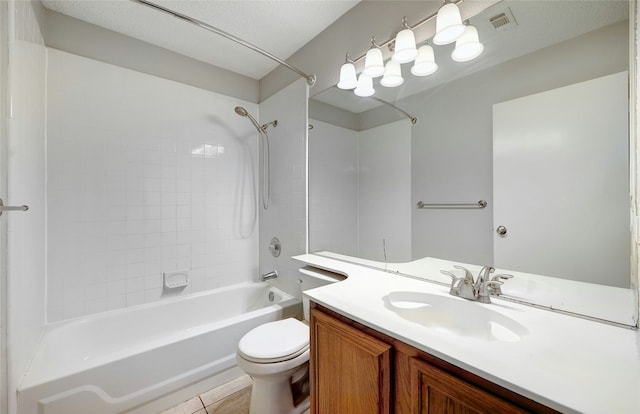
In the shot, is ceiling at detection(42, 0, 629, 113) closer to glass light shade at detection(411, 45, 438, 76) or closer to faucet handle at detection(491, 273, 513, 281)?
glass light shade at detection(411, 45, 438, 76)

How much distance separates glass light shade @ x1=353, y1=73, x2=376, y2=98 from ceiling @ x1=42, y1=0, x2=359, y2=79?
18.6 inches

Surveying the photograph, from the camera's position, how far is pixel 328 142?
6.01 feet

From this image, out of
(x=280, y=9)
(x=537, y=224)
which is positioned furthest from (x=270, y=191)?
(x=537, y=224)

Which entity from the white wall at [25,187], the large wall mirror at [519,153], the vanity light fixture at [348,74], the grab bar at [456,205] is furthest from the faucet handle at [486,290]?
the white wall at [25,187]

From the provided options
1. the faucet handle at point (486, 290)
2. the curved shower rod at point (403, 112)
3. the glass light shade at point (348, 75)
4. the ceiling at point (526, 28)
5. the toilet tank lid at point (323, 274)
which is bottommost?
the toilet tank lid at point (323, 274)

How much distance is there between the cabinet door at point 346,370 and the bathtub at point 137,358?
2.92ft

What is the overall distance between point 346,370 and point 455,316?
47 cm

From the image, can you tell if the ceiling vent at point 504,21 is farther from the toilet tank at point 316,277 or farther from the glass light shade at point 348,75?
the toilet tank at point 316,277

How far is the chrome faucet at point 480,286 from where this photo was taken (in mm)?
937

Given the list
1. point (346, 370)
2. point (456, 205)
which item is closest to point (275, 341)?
point (346, 370)

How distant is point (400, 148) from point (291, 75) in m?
1.23

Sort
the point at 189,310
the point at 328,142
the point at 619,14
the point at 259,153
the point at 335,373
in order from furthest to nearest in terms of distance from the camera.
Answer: the point at 259,153, the point at 189,310, the point at 328,142, the point at 335,373, the point at 619,14

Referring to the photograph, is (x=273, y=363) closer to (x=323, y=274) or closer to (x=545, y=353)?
(x=323, y=274)

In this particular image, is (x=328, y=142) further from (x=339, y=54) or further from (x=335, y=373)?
(x=335, y=373)
